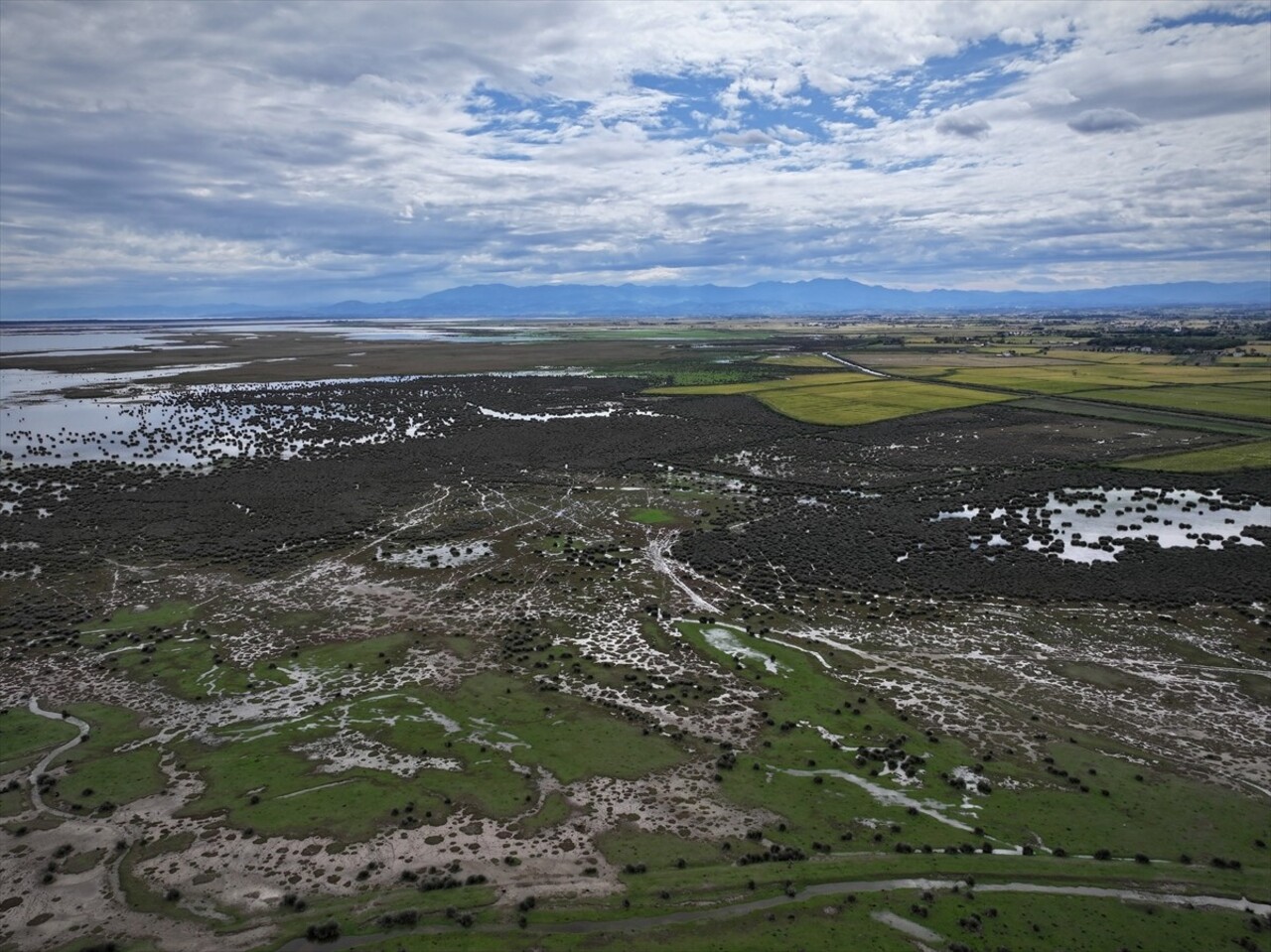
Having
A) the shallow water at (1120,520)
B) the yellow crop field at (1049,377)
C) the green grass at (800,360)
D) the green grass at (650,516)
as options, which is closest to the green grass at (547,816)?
the green grass at (650,516)

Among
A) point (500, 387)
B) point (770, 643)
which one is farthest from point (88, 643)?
point (500, 387)

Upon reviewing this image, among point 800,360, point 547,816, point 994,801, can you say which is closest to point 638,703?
point 547,816

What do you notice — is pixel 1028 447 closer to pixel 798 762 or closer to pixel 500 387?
pixel 798 762

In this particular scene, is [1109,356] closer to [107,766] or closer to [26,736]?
[107,766]

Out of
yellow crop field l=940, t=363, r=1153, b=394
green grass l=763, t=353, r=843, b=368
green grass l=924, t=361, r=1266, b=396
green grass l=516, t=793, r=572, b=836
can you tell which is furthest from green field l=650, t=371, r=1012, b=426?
green grass l=516, t=793, r=572, b=836

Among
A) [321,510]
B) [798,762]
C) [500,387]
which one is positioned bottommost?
[798,762]

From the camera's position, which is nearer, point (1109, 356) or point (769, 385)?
point (769, 385)

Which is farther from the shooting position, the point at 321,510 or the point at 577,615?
the point at 321,510
